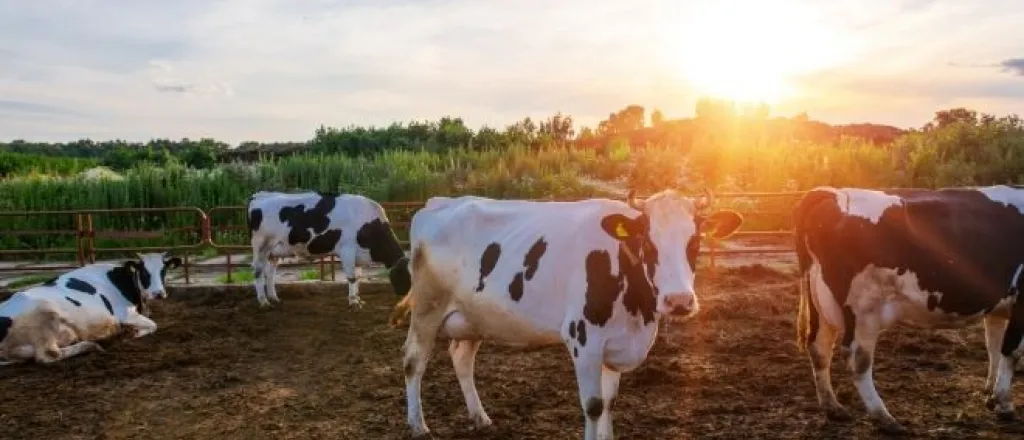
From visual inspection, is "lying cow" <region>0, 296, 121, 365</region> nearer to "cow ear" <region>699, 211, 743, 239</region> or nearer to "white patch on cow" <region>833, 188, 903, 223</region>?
"cow ear" <region>699, 211, 743, 239</region>

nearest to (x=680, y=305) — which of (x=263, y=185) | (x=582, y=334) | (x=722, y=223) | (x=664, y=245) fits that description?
(x=664, y=245)

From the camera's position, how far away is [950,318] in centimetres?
583

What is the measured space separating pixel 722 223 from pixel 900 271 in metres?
1.40

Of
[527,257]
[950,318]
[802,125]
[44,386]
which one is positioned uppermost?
[802,125]

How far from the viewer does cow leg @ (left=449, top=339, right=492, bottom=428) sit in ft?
19.3

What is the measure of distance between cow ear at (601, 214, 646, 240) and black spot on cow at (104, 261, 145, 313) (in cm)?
713

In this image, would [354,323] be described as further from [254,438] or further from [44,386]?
[254,438]

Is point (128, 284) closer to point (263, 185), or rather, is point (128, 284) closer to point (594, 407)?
point (594, 407)

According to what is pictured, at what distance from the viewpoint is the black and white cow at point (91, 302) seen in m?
8.41

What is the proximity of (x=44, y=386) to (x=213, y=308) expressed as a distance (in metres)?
3.86

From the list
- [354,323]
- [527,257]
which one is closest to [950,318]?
[527,257]

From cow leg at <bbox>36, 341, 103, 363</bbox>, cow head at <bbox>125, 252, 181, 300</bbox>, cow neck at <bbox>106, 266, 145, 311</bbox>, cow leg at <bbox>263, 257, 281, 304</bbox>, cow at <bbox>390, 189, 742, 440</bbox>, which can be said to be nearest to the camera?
cow at <bbox>390, 189, 742, 440</bbox>

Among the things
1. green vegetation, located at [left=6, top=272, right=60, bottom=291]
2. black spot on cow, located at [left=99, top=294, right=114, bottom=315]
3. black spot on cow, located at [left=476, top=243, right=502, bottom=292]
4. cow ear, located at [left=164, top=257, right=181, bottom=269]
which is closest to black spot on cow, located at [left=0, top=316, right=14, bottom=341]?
black spot on cow, located at [left=99, top=294, right=114, bottom=315]

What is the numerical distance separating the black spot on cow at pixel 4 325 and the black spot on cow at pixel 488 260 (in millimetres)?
5373
